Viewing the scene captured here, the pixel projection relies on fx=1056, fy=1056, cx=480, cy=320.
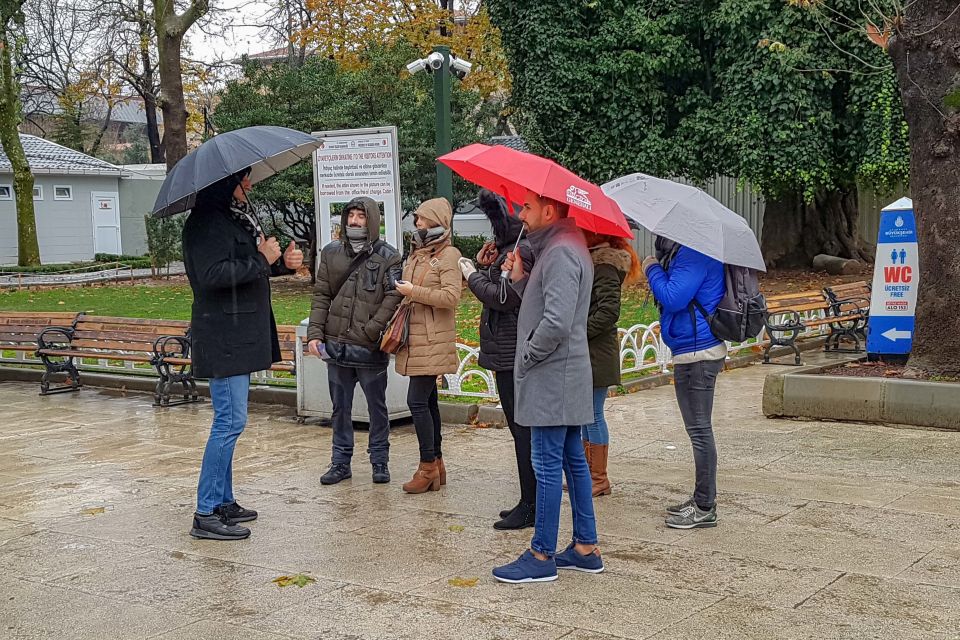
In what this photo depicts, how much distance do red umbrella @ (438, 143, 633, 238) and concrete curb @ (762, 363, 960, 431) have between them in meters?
4.36

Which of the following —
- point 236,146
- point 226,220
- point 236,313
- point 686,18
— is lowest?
point 236,313

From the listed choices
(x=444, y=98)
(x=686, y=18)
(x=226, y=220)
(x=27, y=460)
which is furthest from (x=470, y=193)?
(x=226, y=220)

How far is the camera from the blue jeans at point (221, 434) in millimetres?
5875

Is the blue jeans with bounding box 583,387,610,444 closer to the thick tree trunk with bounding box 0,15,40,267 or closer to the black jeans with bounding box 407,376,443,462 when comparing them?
the black jeans with bounding box 407,376,443,462

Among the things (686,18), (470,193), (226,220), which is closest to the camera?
(226,220)

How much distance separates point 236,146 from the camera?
571cm

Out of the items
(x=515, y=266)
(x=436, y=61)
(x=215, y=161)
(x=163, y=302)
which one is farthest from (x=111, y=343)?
(x=163, y=302)

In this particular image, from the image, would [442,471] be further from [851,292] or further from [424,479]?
[851,292]

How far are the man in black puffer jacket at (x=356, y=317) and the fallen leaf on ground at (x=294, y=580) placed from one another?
1997 mm

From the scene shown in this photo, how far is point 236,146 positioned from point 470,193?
20575 millimetres

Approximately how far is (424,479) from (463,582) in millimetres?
1858

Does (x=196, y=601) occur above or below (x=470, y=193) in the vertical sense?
below

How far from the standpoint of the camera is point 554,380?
488 centimetres

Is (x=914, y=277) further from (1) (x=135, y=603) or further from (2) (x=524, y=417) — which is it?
(1) (x=135, y=603)
